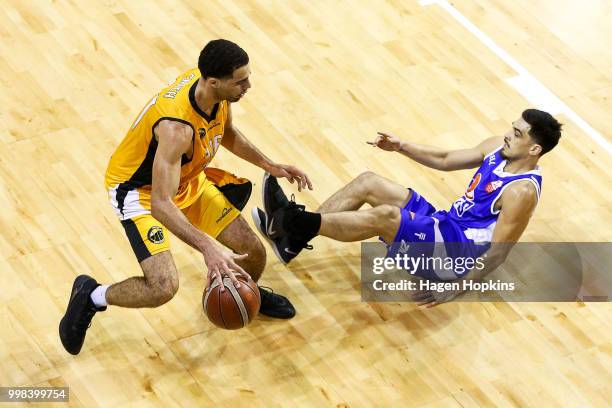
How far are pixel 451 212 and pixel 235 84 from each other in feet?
5.93

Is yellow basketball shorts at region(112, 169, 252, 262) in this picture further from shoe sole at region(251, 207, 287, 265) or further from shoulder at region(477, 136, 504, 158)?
shoulder at region(477, 136, 504, 158)

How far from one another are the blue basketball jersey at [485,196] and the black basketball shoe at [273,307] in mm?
1185

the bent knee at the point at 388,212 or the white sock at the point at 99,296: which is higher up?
the bent knee at the point at 388,212

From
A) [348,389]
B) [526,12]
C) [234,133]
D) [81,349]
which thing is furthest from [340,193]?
[526,12]

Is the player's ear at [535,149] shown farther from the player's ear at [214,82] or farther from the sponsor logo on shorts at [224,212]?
the player's ear at [214,82]

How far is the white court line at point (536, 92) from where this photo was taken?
831 cm

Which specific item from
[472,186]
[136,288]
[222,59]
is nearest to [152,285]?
[136,288]

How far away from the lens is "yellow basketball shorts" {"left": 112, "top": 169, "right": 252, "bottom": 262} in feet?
20.1

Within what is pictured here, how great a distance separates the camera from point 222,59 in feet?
19.0

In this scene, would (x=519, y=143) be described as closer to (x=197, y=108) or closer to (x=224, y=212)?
(x=224, y=212)

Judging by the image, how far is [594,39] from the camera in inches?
365

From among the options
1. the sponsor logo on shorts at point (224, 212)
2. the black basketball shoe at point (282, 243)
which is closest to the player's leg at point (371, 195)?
the black basketball shoe at point (282, 243)

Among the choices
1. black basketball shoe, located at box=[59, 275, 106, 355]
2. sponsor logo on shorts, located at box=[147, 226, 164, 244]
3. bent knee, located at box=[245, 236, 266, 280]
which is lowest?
black basketball shoe, located at box=[59, 275, 106, 355]

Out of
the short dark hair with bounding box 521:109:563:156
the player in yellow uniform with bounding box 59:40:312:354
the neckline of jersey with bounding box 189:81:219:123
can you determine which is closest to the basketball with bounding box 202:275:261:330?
the player in yellow uniform with bounding box 59:40:312:354
